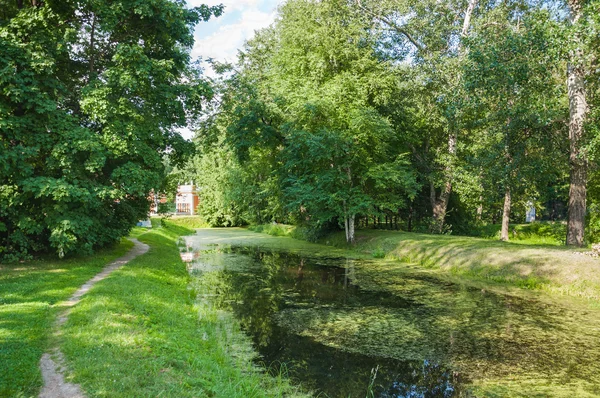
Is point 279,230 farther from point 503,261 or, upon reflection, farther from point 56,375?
point 56,375

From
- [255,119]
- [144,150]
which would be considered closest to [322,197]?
[255,119]

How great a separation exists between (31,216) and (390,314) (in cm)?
1216

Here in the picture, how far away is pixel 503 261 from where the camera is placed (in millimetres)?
14844

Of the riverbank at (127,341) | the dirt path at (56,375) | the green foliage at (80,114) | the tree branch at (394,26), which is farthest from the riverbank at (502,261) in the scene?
the dirt path at (56,375)

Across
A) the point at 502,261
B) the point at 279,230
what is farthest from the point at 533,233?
the point at 279,230

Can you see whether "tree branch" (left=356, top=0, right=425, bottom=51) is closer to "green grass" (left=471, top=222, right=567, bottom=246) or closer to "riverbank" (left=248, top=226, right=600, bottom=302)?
"riverbank" (left=248, top=226, right=600, bottom=302)

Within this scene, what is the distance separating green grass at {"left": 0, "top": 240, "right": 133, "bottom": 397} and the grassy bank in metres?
0.47

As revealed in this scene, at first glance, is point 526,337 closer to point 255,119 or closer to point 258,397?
point 258,397

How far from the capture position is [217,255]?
2286cm

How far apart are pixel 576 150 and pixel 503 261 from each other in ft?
16.4

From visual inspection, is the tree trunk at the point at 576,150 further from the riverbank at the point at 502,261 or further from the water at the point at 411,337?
the water at the point at 411,337

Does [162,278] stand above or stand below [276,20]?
below

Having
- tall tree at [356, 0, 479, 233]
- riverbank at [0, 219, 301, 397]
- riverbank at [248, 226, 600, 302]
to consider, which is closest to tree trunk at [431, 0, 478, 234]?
tall tree at [356, 0, 479, 233]

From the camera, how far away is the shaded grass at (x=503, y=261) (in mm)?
12172
